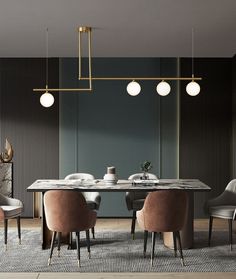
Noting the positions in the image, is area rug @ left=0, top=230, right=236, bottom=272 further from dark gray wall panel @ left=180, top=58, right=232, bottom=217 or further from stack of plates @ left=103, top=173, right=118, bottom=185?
dark gray wall panel @ left=180, top=58, right=232, bottom=217

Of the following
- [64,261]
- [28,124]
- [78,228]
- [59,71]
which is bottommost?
[64,261]

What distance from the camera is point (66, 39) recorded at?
6.38 meters

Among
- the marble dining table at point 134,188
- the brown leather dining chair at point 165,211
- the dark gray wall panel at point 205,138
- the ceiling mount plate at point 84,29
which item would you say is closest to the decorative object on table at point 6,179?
the marble dining table at point 134,188

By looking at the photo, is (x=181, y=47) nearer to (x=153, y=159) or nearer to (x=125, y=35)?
(x=125, y=35)

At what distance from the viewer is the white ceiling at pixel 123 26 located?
15.9 feet

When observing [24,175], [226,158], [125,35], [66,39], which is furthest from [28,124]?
[226,158]

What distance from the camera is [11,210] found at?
18.0 feet

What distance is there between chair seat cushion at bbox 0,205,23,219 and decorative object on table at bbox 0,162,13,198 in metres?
1.31

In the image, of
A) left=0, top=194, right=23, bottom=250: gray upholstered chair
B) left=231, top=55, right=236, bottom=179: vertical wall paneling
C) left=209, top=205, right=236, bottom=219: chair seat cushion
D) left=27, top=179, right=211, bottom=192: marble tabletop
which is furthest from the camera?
left=231, top=55, right=236, bottom=179: vertical wall paneling

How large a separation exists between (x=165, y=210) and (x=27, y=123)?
11.6 feet

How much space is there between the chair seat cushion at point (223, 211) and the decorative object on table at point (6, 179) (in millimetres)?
2786

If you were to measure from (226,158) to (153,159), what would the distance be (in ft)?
3.45

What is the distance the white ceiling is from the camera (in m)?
4.84

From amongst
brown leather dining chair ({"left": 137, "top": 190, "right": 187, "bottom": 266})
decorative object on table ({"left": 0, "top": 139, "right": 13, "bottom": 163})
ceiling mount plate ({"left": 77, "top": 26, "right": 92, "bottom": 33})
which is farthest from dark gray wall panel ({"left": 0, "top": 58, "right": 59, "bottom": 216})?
brown leather dining chair ({"left": 137, "top": 190, "right": 187, "bottom": 266})
